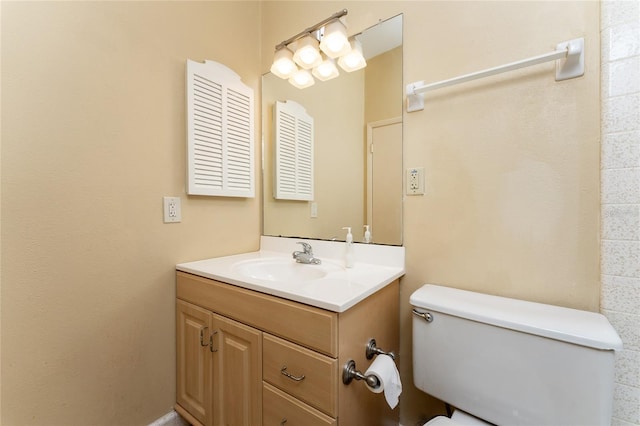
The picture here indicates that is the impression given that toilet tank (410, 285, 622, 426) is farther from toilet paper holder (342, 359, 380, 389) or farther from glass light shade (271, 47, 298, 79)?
glass light shade (271, 47, 298, 79)

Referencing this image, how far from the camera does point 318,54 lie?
4.55 feet

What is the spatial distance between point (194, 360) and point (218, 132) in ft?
3.68

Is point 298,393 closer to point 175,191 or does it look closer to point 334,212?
point 334,212

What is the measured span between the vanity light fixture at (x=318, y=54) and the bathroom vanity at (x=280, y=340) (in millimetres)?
972

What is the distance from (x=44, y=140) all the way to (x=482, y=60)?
1648 mm

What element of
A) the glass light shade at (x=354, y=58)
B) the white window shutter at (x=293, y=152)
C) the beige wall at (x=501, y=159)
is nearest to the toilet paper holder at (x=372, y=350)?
the beige wall at (x=501, y=159)

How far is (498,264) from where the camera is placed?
102 centimetres

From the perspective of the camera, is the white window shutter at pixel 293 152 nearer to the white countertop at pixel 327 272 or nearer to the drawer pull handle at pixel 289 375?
the white countertop at pixel 327 272

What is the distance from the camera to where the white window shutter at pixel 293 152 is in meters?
1.56

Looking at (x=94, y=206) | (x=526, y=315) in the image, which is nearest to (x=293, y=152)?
(x=94, y=206)

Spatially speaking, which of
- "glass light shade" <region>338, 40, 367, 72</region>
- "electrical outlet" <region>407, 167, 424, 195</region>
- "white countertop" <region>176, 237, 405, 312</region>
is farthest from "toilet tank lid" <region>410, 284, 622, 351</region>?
"glass light shade" <region>338, 40, 367, 72</region>

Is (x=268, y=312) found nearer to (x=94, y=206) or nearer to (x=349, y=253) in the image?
(x=349, y=253)

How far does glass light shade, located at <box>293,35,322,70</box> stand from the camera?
1.36 meters

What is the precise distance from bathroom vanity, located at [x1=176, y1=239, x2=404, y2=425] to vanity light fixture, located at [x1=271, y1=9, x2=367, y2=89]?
0.97 m
